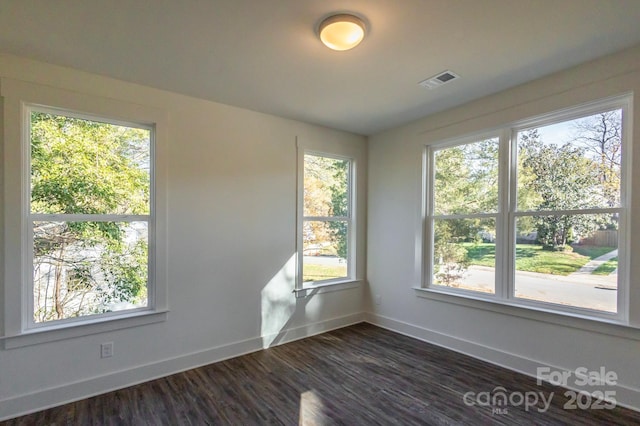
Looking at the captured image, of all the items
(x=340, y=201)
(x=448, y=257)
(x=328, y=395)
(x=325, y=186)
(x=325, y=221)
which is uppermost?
(x=325, y=186)

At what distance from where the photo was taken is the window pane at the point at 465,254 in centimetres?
328

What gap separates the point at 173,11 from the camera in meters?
1.87

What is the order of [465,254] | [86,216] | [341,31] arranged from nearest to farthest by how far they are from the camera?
[341,31] < [86,216] < [465,254]

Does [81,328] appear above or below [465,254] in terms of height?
below

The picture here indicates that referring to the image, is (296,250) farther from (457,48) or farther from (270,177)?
(457,48)

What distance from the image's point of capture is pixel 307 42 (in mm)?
2193

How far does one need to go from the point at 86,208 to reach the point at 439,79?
3.23 meters

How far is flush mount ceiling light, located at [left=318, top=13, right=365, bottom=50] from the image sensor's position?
1.92m

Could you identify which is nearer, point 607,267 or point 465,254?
point 607,267

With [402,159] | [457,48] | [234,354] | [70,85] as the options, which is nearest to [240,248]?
[234,354]

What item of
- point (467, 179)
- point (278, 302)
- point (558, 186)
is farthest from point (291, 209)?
point (558, 186)

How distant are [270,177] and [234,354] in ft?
6.41

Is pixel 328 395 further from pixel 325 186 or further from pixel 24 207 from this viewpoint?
pixel 24 207

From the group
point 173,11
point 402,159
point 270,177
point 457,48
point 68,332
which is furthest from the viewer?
point 402,159
